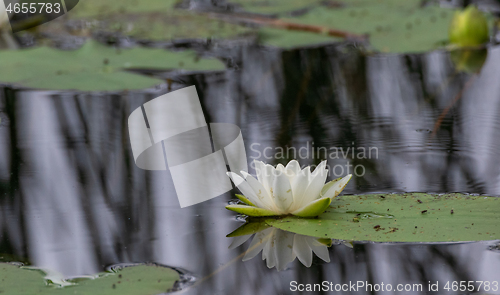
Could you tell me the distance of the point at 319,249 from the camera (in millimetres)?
1121

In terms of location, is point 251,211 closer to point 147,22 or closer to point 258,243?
point 258,243

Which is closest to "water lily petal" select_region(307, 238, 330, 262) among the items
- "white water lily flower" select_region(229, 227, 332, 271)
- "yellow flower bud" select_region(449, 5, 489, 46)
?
"white water lily flower" select_region(229, 227, 332, 271)

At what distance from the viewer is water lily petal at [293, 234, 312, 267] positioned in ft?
3.57

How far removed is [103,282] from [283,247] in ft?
1.24

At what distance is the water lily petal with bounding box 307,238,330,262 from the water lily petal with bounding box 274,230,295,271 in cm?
4

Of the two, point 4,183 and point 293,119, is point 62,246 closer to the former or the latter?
point 4,183

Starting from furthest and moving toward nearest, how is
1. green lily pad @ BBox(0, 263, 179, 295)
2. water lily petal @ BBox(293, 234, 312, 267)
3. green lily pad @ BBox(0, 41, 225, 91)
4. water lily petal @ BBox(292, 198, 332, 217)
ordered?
green lily pad @ BBox(0, 41, 225, 91)
water lily petal @ BBox(292, 198, 332, 217)
water lily petal @ BBox(293, 234, 312, 267)
green lily pad @ BBox(0, 263, 179, 295)

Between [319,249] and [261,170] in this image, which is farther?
[261,170]

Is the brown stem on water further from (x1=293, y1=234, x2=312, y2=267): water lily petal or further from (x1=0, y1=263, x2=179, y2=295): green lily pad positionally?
(x1=0, y1=263, x2=179, y2=295): green lily pad

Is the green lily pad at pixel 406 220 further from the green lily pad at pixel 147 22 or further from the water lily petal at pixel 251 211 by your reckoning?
the green lily pad at pixel 147 22

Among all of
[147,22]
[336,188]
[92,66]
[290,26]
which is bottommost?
[336,188]

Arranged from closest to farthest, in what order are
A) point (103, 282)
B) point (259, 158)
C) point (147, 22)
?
point (103, 282)
point (259, 158)
point (147, 22)

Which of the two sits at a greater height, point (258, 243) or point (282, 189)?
point (282, 189)

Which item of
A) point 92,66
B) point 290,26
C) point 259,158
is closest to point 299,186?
point 259,158
